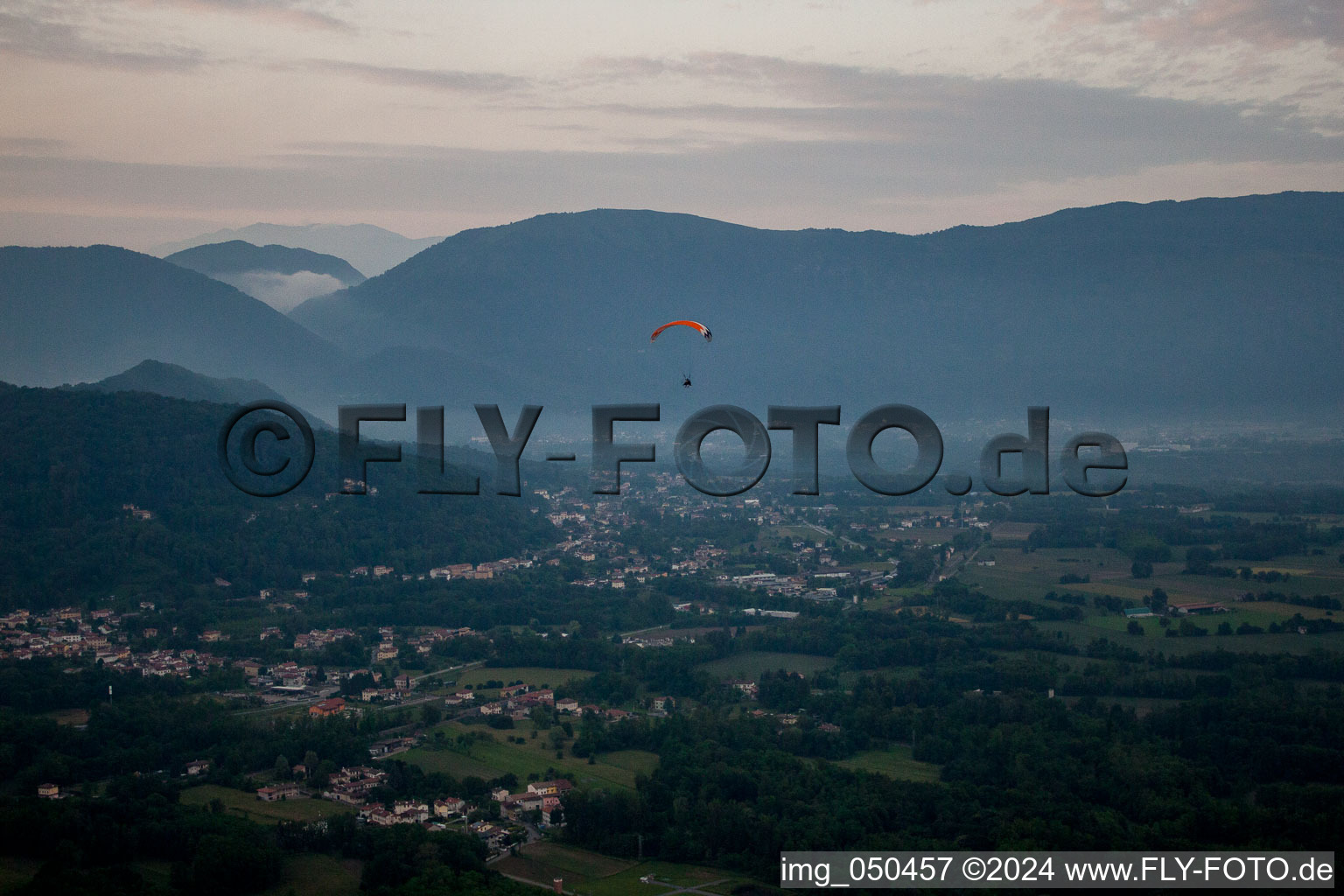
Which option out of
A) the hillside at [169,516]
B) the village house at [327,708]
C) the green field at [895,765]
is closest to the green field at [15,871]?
the village house at [327,708]

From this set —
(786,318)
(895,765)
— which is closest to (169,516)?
(895,765)

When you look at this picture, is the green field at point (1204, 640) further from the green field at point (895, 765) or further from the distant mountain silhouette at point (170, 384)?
the distant mountain silhouette at point (170, 384)

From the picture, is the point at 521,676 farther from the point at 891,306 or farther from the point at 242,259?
the point at 242,259

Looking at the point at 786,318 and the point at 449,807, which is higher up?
the point at 786,318

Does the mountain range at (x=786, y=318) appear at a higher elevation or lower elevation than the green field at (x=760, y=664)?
higher

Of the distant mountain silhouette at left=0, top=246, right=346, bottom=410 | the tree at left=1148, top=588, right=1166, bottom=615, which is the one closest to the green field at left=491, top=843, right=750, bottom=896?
the tree at left=1148, top=588, right=1166, bottom=615

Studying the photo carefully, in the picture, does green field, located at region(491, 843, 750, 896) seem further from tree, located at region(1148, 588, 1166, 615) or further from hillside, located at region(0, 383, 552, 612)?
hillside, located at region(0, 383, 552, 612)
